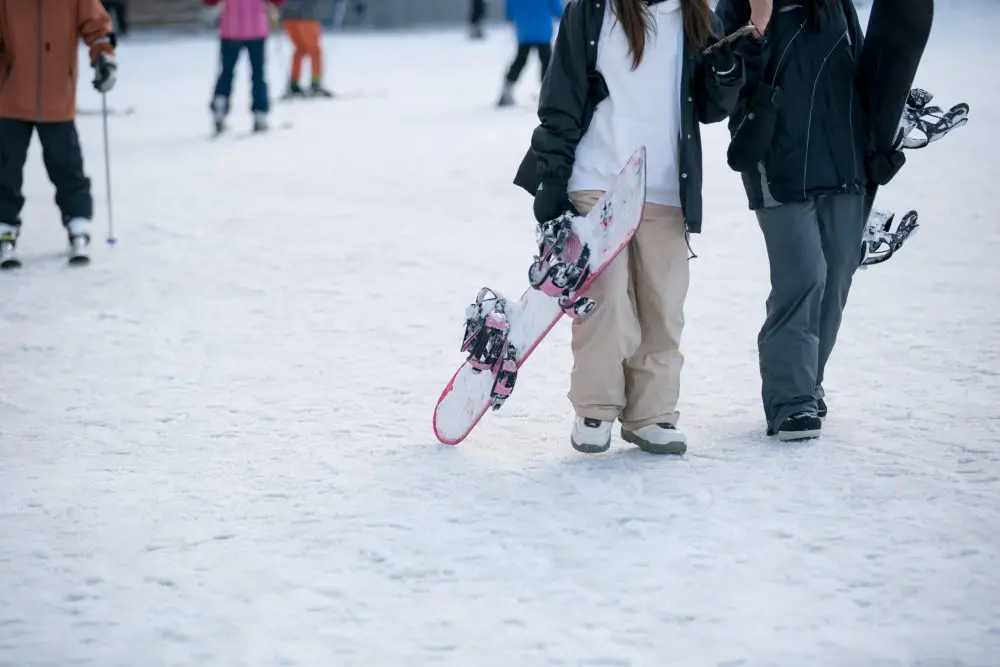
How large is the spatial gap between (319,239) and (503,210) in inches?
49.1

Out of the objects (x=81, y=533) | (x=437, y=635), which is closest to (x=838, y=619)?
(x=437, y=635)

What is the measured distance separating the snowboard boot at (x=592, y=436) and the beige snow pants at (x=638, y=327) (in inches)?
1.1

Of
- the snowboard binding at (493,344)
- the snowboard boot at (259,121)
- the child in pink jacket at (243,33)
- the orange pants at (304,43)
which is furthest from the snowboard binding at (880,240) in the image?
the orange pants at (304,43)

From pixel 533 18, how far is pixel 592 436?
9.42 meters

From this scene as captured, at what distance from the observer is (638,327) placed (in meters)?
3.94

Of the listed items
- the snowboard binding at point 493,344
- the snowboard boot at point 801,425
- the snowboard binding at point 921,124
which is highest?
the snowboard binding at point 921,124

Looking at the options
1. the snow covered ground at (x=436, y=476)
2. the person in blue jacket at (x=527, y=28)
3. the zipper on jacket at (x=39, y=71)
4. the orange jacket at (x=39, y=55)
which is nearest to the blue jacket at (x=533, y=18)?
the person in blue jacket at (x=527, y=28)

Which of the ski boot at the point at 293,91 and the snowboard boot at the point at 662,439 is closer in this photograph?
the snowboard boot at the point at 662,439

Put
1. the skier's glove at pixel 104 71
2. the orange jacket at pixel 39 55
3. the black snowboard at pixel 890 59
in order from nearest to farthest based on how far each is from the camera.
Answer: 1. the black snowboard at pixel 890 59
2. the orange jacket at pixel 39 55
3. the skier's glove at pixel 104 71

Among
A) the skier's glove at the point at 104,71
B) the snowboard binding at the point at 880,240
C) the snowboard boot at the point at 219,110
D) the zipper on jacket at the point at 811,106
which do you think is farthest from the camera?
the snowboard boot at the point at 219,110

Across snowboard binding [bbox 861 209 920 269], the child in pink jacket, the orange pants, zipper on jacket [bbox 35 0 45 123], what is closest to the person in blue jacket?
the orange pants

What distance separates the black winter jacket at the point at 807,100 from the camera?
3.94 m

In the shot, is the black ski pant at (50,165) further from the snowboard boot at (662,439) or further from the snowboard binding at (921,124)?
the snowboard binding at (921,124)

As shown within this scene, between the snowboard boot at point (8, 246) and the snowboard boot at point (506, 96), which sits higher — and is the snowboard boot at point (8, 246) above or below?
below
